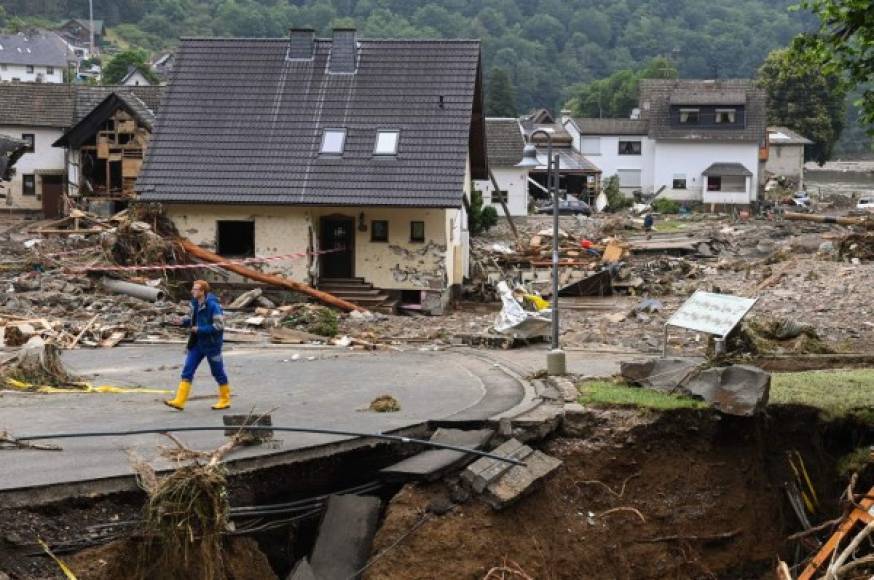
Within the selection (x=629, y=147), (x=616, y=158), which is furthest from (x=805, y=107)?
(x=616, y=158)

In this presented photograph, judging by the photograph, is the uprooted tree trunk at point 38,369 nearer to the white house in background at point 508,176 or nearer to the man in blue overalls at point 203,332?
the man in blue overalls at point 203,332

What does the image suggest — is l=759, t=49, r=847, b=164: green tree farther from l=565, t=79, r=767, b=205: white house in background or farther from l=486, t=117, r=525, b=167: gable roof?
l=486, t=117, r=525, b=167: gable roof

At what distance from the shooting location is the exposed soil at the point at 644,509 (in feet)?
39.8

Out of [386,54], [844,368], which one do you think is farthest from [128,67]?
[844,368]

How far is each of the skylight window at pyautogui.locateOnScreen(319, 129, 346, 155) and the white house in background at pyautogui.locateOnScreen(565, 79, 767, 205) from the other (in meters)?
45.4

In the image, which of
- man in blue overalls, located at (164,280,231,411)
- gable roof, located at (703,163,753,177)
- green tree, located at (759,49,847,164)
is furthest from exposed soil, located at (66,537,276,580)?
green tree, located at (759,49,847,164)

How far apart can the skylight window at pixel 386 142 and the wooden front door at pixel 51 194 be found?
2626 centimetres

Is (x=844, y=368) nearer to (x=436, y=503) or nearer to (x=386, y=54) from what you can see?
(x=436, y=503)

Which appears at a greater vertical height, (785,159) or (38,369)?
(785,159)

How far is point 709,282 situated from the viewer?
33844 millimetres

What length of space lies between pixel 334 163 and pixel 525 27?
522ft

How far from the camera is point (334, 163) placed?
31.8 meters

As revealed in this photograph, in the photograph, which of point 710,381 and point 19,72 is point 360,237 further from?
point 19,72

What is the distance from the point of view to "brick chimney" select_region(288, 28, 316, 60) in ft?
113
